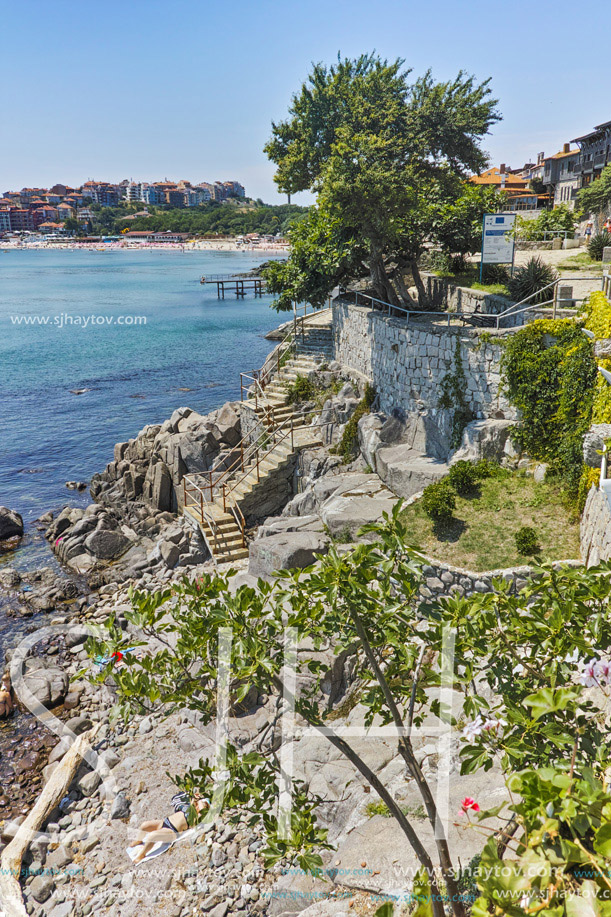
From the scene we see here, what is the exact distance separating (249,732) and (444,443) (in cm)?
955

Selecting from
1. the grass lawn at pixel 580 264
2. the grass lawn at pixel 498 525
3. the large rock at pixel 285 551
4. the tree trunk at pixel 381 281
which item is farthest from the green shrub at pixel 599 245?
the large rock at pixel 285 551

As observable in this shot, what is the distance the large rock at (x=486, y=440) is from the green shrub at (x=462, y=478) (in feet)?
2.57

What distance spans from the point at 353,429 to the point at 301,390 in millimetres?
4236

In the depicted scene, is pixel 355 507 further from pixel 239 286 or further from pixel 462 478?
pixel 239 286

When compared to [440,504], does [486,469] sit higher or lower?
higher

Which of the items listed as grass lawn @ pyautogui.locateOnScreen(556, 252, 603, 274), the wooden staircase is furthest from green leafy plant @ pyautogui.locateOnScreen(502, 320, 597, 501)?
the wooden staircase

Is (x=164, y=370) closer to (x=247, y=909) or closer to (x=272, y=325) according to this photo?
(x=272, y=325)

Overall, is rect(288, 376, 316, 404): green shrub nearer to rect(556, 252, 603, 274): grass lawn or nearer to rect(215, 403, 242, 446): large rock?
rect(215, 403, 242, 446): large rock

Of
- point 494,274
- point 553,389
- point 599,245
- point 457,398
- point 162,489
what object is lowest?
point 162,489

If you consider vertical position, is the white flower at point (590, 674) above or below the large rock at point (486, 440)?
above

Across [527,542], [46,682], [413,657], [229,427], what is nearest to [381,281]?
[229,427]

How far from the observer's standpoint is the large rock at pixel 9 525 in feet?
83.8

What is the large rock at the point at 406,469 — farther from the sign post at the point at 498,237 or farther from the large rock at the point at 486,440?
the sign post at the point at 498,237

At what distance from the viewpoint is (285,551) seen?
15.4m
